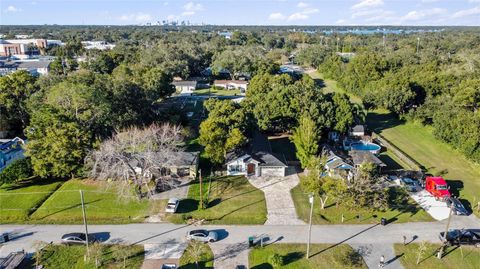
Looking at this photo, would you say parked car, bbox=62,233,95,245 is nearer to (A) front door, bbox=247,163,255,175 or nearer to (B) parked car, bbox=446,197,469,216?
(A) front door, bbox=247,163,255,175

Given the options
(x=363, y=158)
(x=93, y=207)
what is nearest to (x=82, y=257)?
(x=93, y=207)

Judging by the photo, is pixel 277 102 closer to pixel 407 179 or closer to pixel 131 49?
pixel 407 179

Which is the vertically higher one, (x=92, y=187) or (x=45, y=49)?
(x=45, y=49)

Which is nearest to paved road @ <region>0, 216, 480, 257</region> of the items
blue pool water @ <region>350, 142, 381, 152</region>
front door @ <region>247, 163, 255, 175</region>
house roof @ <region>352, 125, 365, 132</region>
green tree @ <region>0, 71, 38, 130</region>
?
front door @ <region>247, 163, 255, 175</region>

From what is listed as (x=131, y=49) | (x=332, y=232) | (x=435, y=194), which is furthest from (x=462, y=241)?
(x=131, y=49)

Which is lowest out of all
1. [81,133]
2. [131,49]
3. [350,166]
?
[350,166]

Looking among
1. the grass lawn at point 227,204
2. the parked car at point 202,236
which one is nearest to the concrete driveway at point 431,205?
the grass lawn at point 227,204

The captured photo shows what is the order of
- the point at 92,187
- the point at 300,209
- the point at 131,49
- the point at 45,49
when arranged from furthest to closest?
the point at 45,49
the point at 131,49
the point at 92,187
the point at 300,209

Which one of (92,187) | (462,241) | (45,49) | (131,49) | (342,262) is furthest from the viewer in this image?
(45,49)
